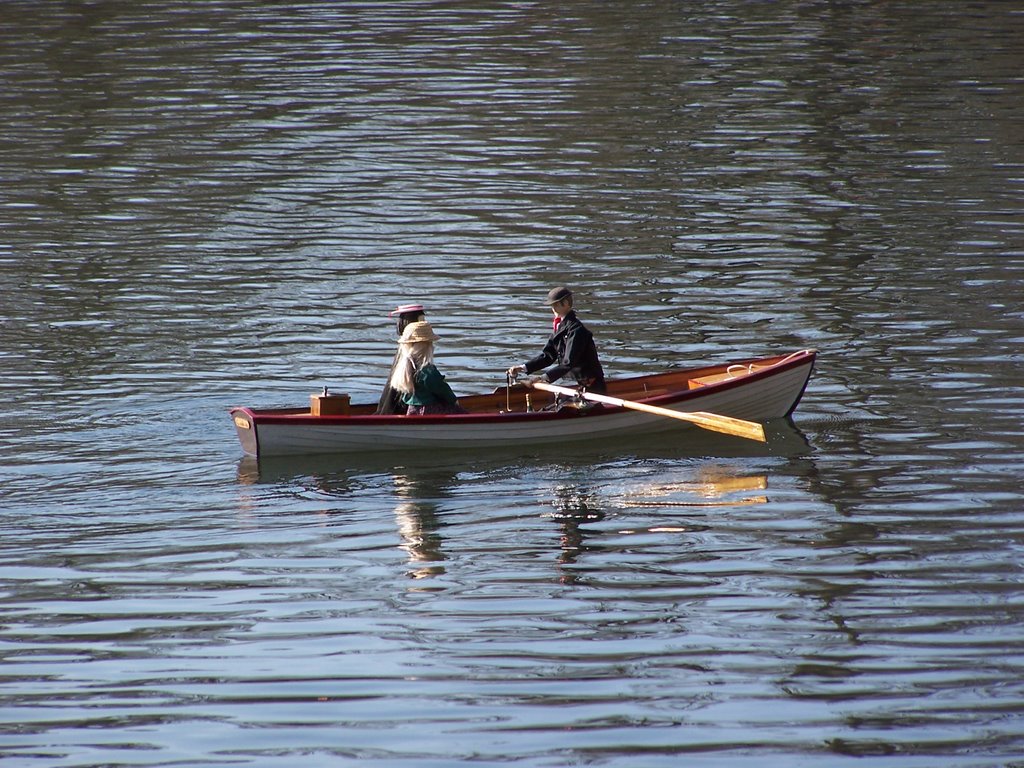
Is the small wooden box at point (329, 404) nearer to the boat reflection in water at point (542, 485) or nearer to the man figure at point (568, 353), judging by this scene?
the boat reflection in water at point (542, 485)

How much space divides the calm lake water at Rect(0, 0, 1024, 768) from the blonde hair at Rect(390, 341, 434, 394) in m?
0.94

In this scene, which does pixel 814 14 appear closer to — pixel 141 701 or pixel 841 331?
pixel 841 331

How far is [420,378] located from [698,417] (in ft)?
10.0

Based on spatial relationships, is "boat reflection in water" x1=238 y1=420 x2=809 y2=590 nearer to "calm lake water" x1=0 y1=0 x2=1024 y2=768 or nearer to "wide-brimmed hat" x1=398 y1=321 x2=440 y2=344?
"calm lake water" x1=0 y1=0 x2=1024 y2=768

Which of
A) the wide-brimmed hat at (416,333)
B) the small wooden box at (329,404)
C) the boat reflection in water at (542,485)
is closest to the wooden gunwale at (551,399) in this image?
the small wooden box at (329,404)

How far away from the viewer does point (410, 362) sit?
16.7m

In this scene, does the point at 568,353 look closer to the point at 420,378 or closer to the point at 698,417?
the point at 698,417

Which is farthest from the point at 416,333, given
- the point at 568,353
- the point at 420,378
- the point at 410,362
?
the point at 568,353

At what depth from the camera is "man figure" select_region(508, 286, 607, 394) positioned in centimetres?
1744

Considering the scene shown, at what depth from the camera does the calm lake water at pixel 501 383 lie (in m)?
10.5

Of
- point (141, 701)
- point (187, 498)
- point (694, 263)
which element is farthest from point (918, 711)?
point (694, 263)

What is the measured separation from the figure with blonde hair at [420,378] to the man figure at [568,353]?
3.38 feet

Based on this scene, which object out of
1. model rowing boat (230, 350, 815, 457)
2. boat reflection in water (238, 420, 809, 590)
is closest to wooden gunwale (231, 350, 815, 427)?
model rowing boat (230, 350, 815, 457)

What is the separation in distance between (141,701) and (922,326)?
46.4 feet
